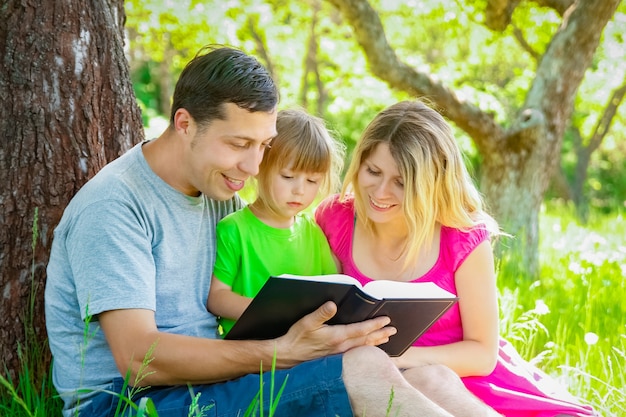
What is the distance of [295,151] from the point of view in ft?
9.31

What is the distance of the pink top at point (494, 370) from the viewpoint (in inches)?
104

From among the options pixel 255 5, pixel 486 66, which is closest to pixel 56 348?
pixel 255 5

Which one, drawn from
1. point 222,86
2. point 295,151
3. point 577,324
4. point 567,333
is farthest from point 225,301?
point 577,324

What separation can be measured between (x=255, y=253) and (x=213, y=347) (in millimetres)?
570

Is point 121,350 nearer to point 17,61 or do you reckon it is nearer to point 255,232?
point 255,232

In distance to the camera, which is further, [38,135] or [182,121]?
[38,135]

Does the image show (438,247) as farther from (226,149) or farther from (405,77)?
(405,77)

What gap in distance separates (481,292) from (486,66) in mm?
13550

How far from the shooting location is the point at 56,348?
2.52 m

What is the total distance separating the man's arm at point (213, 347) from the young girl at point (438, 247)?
0.38 m

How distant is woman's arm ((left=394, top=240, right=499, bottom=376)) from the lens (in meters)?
2.70

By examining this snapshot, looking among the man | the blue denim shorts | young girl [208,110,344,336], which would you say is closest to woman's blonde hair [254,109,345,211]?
young girl [208,110,344,336]

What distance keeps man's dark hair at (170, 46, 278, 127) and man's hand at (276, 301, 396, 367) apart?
2.49 feet

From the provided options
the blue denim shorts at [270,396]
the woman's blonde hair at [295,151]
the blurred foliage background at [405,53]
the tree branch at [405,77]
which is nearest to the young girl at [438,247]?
the woman's blonde hair at [295,151]
